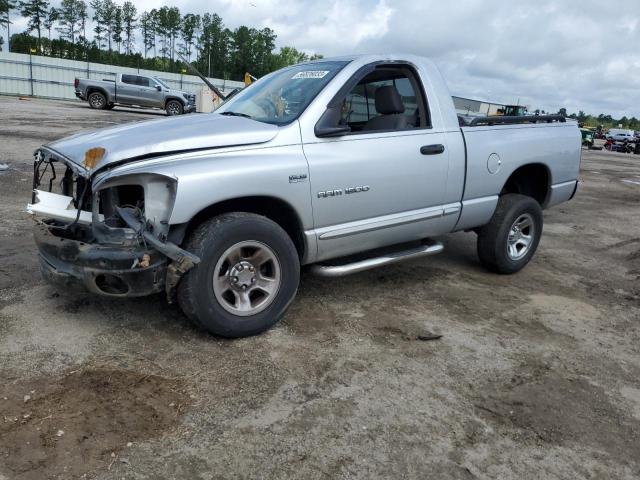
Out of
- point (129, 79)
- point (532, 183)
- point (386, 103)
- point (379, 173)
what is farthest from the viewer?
point (129, 79)

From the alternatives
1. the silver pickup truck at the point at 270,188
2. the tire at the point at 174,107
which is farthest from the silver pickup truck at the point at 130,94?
the silver pickup truck at the point at 270,188

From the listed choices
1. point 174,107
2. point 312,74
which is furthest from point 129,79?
point 312,74

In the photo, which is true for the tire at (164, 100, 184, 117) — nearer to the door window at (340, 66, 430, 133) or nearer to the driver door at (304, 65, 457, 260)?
the door window at (340, 66, 430, 133)

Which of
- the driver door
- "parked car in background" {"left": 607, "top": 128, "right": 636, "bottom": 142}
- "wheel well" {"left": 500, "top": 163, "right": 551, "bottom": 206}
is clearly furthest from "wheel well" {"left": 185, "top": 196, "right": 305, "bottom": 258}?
"parked car in background" {"left": 607, "top": 128, "right": 636, "bottom": 142}

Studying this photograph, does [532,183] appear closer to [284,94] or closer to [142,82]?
[284,94]

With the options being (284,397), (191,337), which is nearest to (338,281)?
(191,337)

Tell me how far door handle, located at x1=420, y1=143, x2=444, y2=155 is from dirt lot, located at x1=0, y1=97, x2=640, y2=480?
1.21 meters

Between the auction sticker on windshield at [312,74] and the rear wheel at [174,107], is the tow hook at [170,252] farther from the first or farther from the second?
the rear wheel at [174,107]

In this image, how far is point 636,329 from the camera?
4.34m

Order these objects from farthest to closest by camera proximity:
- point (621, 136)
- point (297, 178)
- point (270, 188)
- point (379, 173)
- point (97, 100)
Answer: point (621, 136) < point (97, 100) < point (379, 173) < point (297, 178) < point (270, 188)

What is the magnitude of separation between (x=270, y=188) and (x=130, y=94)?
2373cm

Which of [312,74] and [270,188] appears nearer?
[270,188]

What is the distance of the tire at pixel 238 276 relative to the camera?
3.34 meters

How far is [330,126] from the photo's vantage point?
12.6 feet
